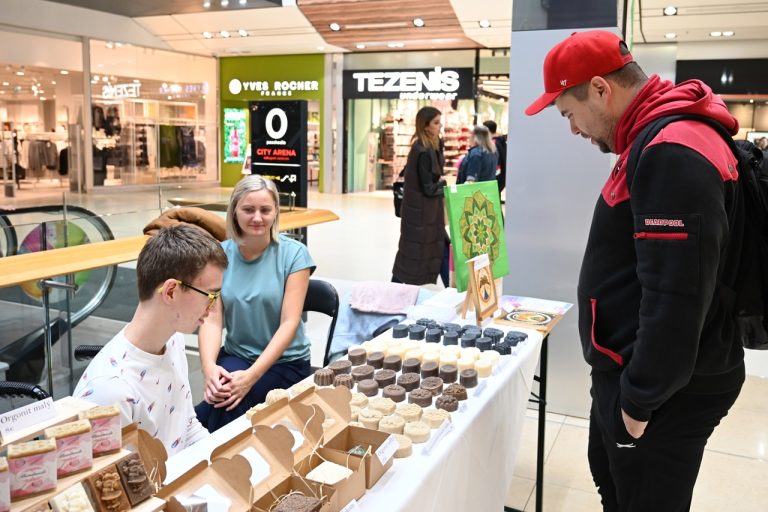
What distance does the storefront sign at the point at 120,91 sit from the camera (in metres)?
16.4

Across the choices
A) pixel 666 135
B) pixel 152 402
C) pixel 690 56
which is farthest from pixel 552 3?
pixel 690 56

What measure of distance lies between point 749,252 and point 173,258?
1416mm

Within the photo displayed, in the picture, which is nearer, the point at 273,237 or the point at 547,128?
the point at 273,237

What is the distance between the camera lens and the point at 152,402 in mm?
1882

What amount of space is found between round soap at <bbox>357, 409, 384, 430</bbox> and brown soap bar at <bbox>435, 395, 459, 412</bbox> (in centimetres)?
22

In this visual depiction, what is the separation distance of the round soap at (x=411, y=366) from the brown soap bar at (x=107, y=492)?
47.9 inches

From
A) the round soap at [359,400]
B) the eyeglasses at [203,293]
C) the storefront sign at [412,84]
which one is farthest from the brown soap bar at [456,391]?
the storefront sign at [412,84]

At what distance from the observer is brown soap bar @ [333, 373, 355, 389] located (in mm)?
2115

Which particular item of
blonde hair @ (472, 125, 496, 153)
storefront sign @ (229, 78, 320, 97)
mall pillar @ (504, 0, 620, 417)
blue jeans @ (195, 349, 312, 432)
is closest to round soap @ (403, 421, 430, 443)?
blue jeans @ (195, 349, 312, 432)

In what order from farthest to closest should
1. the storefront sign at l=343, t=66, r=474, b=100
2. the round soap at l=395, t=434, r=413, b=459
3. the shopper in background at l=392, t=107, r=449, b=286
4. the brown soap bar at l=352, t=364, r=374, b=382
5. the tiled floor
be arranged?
the storefront sign at l=343, t=66, r=474, b=100 → the shopper in background at l=392, t=107, r=449, b=286 → the tiled floor → the brown soap bar at l=352, t=364, r=374, b=382 → the round soap at l=395, t=434, r=413, b=459

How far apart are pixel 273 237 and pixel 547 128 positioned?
1.81 metres

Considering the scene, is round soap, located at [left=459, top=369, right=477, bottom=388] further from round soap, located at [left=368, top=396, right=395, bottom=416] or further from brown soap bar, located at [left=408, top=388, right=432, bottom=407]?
round soap, located at [left=368, top=396, right=395, bottom=416]

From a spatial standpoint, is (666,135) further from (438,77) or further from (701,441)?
(438,77)

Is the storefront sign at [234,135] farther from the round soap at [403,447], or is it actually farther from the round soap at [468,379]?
the round soap at [403,447]
